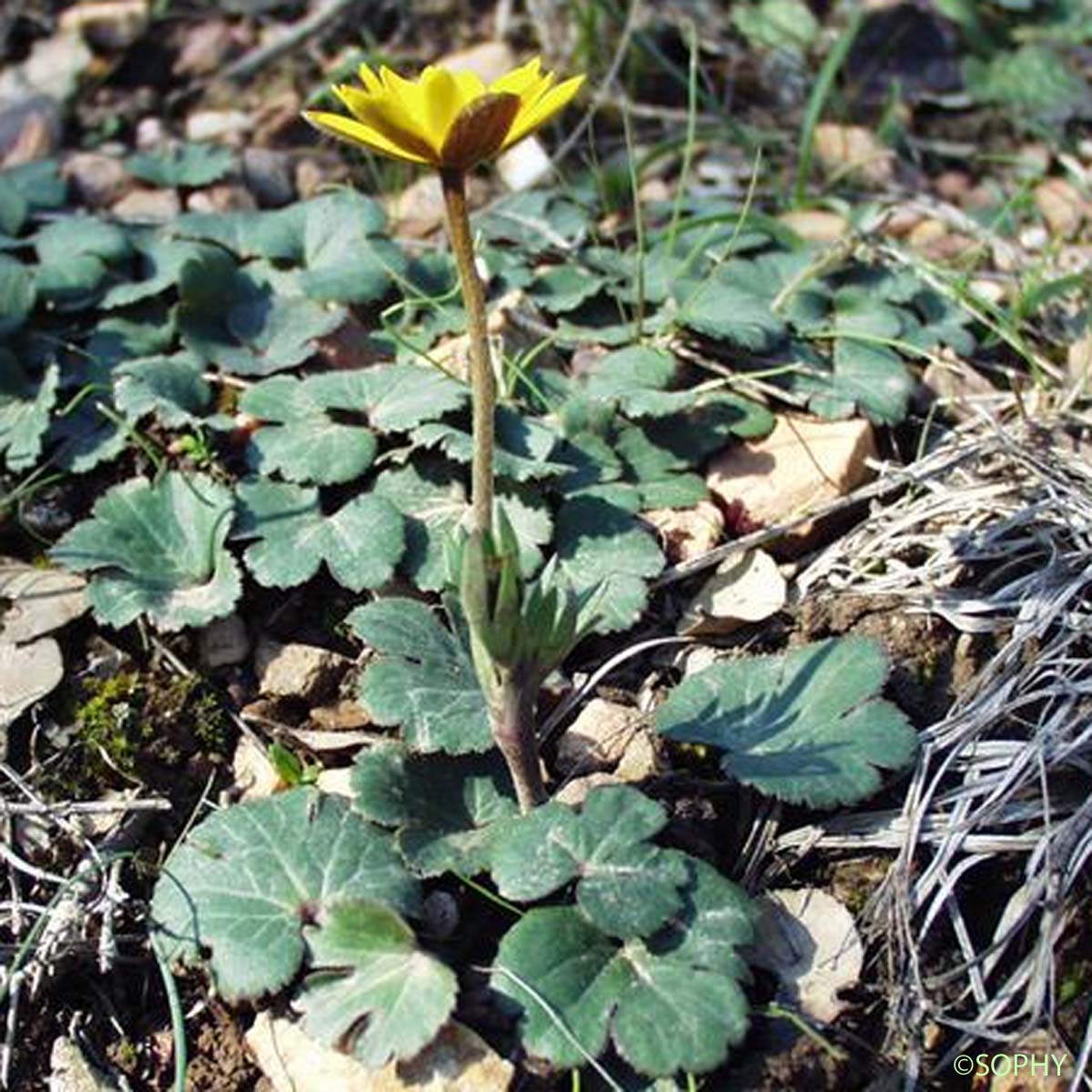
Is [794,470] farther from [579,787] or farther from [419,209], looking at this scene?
[419,209]

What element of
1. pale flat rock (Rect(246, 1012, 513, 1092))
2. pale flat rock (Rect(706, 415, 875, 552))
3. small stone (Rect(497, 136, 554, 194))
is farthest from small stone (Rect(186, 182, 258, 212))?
pale flat rock (Rect(246, 1012, 513, 1092))

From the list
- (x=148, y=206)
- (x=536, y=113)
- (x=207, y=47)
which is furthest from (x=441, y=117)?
(x=207, y=47)

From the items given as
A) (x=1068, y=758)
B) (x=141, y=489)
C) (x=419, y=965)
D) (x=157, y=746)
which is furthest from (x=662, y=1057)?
(x=141, y=489)

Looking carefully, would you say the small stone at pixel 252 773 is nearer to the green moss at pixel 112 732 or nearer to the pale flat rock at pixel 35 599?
the green moss at pixel 112 732

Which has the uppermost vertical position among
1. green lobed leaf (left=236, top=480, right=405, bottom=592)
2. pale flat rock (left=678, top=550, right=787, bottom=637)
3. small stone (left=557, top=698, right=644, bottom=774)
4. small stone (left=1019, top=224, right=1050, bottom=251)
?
small stone (left=1019, top=224, right=1050, bottom=251)

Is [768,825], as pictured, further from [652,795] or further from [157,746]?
[157,746]

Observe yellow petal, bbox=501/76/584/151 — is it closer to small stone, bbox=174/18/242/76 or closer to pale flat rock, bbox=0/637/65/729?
pale flat rock, bbox=0/637/65/729
